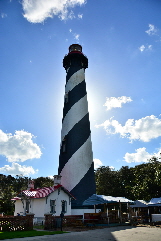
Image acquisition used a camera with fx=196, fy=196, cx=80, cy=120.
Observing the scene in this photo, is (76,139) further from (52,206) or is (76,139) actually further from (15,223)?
(15,223)

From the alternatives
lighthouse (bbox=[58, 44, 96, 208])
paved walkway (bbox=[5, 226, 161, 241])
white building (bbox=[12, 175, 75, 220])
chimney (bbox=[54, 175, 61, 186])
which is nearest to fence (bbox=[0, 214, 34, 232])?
paved walkway (bbox=[5, 226, 161, 241])

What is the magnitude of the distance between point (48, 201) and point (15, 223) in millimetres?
6343

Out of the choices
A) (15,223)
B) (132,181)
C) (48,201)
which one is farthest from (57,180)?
(132,181)

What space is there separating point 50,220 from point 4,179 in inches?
1943

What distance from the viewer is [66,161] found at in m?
23.3

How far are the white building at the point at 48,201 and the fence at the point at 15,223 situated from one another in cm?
497

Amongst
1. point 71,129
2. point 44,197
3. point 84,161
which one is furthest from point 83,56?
point 44,197

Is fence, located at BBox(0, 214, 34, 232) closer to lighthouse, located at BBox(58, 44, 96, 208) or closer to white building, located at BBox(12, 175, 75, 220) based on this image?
white building, located at BBox(12, 175, 75, 220)

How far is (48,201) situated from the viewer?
1948cm

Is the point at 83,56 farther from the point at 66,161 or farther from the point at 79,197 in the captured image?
the point at 79,197

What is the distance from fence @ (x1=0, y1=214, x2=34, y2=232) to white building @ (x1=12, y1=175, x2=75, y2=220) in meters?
4.97

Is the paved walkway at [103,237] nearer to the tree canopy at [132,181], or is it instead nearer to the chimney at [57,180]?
the chimney at [57,180]

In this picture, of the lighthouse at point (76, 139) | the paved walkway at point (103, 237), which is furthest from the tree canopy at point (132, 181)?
the paved walkway at point (103, 237)

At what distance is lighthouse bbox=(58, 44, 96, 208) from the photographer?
2222 cm
